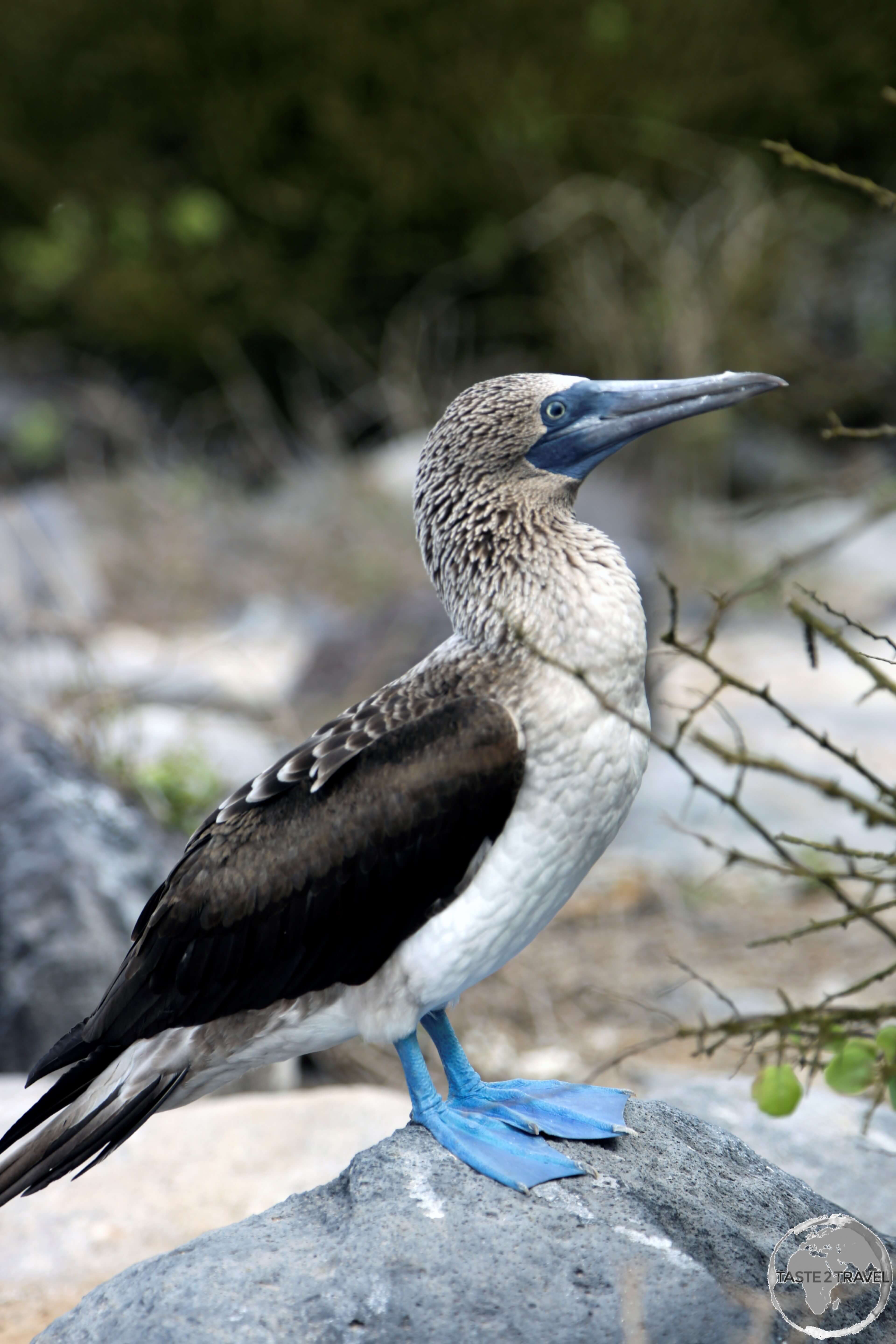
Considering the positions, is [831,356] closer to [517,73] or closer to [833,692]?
[517,73]

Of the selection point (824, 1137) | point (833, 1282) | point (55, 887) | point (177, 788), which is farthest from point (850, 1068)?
point (177, 788)

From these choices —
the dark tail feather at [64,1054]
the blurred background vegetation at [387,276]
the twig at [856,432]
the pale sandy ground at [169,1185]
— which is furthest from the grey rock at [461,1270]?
the blurred background vegetation at [387,276]

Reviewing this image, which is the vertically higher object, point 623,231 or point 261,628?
point 623,231

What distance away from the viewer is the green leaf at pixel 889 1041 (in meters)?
2.17

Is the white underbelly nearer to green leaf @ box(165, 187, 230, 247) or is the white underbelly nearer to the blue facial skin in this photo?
the blue facial skin

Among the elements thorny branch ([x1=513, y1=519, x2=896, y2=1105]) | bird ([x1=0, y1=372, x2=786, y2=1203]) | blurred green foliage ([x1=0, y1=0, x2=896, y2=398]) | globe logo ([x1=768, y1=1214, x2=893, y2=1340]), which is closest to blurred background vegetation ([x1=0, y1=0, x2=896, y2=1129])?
blurred green foliage ([x1=0, y1=0, x2=896, y2=398])

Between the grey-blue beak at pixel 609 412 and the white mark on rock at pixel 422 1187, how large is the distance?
57.6 inches

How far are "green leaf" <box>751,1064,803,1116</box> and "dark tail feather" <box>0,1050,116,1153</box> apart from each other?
1.34 m

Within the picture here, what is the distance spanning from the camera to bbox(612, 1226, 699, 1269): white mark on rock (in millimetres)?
2326

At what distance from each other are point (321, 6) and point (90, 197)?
3.24 meters

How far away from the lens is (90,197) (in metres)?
14.5

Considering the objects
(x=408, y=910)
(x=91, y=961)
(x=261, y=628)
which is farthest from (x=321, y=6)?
(x=408, y=910)

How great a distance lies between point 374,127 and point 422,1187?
13.1 metres

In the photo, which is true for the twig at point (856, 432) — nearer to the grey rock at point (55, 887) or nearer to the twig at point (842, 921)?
the twig at point (842, 921)
